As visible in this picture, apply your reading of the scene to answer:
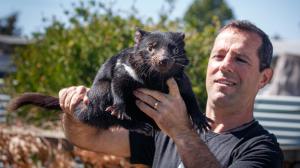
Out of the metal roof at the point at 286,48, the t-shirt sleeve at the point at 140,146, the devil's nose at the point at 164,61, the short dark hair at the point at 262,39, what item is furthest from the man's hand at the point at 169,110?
the metal roof at the point at 286,48

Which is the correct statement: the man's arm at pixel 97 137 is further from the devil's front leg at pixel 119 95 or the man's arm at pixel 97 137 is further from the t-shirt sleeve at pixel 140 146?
the devil's front leg at pixel 119 95

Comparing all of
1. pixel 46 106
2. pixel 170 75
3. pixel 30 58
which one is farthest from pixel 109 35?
pixel 170 75

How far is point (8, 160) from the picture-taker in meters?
5.68

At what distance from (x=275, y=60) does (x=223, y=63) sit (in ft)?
67.0

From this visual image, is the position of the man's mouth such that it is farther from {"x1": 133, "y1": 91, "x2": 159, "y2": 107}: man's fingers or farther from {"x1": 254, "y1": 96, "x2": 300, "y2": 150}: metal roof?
{"x1": 254, "y1": 96, "x2": 300, "y2": 150}: metal roof

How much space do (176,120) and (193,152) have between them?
0.21 meters

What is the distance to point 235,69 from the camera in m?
3.59

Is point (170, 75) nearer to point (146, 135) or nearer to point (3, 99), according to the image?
point (146, 135)

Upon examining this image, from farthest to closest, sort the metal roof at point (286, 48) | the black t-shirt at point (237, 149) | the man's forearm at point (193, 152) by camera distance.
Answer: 1. the metal roof at point (286, 48)
2. the black t-shirt at point (237, 149)
3. the man's forearm at point (193, 152)

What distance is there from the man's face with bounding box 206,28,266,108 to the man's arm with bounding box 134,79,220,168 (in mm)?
459

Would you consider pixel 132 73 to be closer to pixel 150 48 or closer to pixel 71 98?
pixel 150 48

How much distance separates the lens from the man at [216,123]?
10.4 feet

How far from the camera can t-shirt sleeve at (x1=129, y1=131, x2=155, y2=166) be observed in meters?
3.81

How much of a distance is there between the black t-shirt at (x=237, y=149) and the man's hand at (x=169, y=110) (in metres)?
0.24
